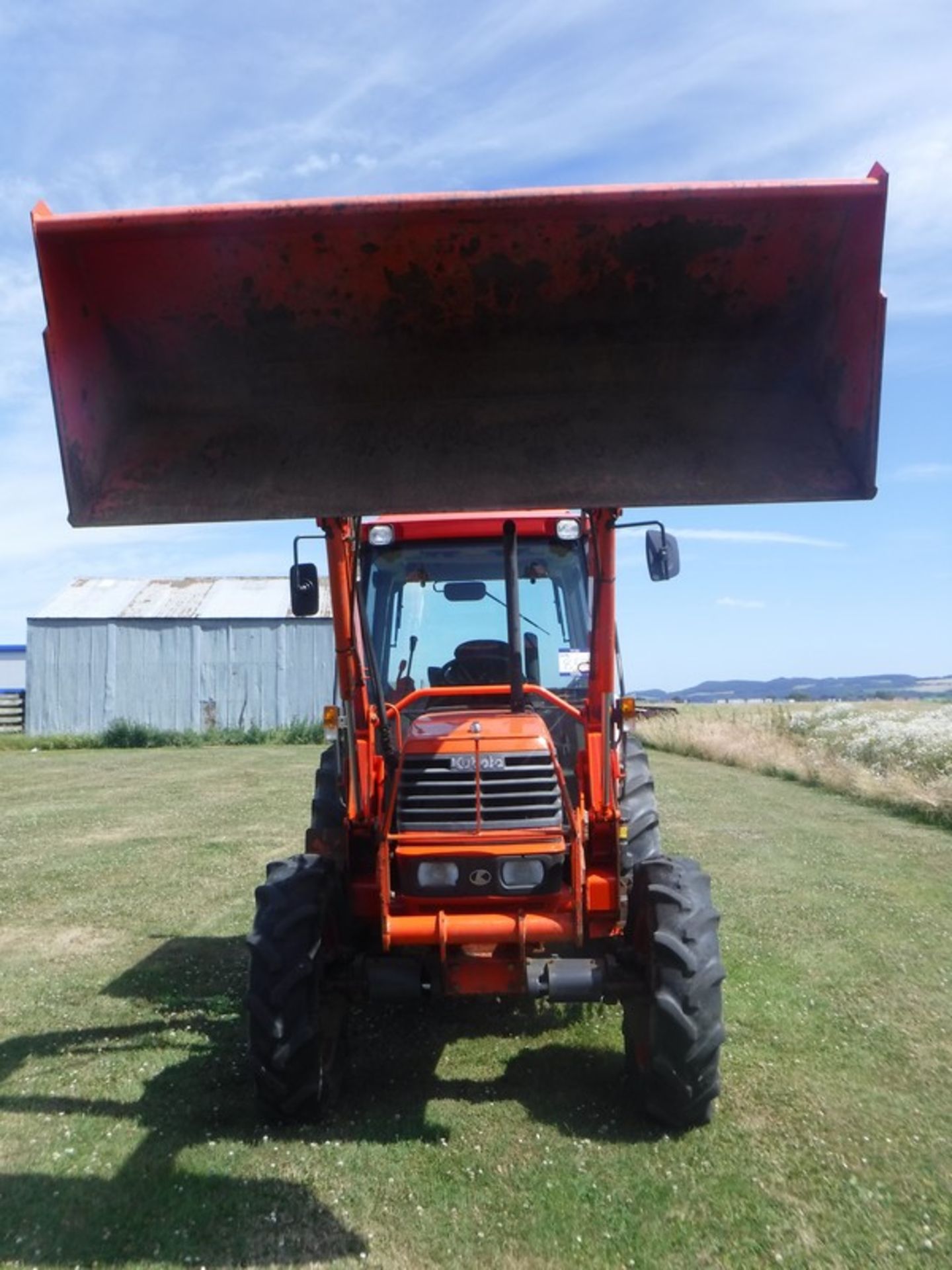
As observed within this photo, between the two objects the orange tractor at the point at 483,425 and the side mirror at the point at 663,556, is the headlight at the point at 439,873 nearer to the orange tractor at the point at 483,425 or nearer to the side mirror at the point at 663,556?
the orange tractor at the point at 483,425

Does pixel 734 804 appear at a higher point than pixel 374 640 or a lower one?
lower

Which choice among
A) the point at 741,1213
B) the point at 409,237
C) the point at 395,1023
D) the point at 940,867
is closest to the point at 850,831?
the point at 940,867

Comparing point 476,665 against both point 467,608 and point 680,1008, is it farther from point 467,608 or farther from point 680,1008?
point 680,1008

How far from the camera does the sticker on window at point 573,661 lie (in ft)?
20.0

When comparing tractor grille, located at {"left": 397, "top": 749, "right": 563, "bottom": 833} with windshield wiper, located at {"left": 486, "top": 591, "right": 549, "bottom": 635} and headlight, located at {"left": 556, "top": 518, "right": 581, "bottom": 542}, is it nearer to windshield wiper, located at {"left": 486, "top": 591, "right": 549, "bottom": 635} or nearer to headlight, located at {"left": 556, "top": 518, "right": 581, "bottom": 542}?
windshield wiper, located at {"left": 486, "top": 591, "right": 549, "bottom": 635}

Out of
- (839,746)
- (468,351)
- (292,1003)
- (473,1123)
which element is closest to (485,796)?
(292,1003)

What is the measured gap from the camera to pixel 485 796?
4902 millimetres

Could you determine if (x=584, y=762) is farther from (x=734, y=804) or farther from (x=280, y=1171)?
(x=734, y=804)

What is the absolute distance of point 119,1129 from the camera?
4656 millimetres

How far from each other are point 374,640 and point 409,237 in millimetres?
2550

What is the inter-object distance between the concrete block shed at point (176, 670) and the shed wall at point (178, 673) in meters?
0.02

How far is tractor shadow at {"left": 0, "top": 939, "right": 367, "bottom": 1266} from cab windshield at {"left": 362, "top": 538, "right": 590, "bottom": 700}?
193 cm

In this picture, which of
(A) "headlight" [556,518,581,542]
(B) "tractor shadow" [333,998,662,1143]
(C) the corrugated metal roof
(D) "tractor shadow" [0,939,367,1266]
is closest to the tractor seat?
(A) "headlight" [556,518,581,542]

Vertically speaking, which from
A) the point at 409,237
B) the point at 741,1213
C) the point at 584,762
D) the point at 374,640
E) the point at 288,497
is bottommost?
the point at 741,1213
